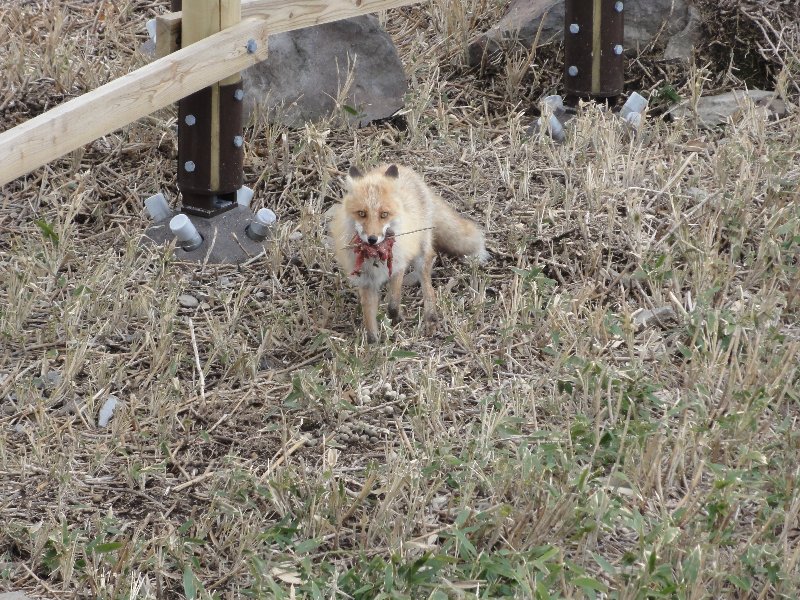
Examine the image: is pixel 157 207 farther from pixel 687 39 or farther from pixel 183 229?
pixel 687 39

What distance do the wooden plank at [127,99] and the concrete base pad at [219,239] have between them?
2.76 feet

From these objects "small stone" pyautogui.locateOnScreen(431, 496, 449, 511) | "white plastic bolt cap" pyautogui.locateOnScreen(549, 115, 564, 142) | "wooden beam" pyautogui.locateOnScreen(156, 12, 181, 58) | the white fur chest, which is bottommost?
"small stone" pyautogui.locateOnScreen(431, 496, 449, 511)

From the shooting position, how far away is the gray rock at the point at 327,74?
302 inches

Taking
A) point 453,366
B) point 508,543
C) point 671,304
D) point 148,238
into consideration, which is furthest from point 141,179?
point 508,543

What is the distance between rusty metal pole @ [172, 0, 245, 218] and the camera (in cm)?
634

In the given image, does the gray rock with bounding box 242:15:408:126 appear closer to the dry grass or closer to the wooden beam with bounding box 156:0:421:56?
the dry grass

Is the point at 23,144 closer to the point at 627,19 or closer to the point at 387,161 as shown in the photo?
the point at 387,161

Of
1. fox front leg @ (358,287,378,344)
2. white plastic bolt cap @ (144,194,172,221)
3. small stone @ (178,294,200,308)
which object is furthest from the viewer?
white plastic bolt cap @ (144,194,172,221)

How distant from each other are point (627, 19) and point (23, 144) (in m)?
4.82

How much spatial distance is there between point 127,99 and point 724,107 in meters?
4.11

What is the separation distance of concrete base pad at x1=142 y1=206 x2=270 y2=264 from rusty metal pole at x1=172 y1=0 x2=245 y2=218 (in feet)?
0.18

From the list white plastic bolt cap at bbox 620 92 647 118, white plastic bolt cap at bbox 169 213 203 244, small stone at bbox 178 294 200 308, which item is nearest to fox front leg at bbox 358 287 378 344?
small stone at bbox 178 294 200 308

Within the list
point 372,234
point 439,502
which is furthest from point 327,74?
point 439,502

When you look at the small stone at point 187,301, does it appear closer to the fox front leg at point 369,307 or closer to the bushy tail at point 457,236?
the fox front leg at point 369,307
